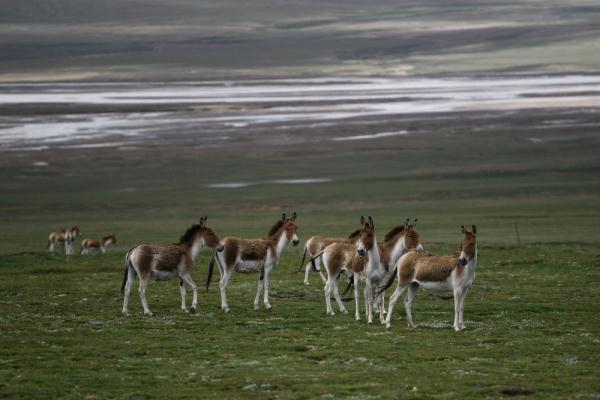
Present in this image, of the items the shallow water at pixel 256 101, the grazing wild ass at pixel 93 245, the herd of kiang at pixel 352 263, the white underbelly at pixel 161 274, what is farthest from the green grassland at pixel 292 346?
the shallow water at pixel 256 101

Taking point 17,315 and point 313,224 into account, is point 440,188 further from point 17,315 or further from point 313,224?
point 17,315

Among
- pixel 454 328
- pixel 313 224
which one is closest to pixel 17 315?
pixel 454 328

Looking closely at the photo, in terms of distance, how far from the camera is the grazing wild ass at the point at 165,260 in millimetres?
23141

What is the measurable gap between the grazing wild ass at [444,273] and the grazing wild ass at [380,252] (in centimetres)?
77

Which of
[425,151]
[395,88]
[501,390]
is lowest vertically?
[501,390]

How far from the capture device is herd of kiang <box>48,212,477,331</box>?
69.5ft

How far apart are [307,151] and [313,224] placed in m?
28.1

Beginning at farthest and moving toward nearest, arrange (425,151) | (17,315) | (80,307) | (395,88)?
(395,88) → (425,151) → (80,307) → (17,315)

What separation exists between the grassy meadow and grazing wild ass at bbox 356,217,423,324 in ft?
2.62

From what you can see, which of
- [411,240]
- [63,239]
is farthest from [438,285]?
[63,239]

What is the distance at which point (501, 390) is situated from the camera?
15.7 meters

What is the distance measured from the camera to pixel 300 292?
27.6 metres

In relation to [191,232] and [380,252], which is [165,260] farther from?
[380,252]

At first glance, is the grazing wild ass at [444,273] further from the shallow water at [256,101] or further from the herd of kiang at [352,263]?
the shallow water at [256,101]
